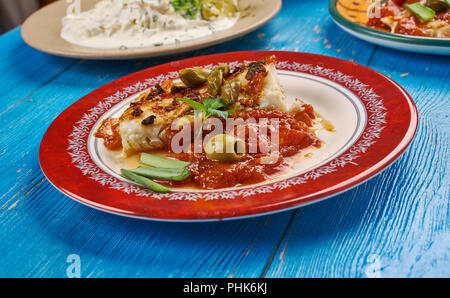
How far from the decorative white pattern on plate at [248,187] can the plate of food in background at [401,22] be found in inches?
26.3

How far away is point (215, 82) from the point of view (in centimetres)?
246

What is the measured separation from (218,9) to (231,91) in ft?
6.54

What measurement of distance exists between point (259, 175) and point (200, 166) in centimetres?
32

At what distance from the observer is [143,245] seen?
178cm

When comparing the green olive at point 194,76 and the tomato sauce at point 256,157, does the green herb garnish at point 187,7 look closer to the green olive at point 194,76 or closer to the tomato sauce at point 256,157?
the green olive at point 194,76

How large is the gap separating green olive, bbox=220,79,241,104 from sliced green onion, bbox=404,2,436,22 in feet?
5.73

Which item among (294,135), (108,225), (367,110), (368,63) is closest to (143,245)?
(108,225)

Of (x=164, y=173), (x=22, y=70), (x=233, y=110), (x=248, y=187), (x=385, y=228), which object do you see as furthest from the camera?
(x=22, y=70)

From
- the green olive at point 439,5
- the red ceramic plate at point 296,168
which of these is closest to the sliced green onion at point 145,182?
the red ceramic plate at point 296,168

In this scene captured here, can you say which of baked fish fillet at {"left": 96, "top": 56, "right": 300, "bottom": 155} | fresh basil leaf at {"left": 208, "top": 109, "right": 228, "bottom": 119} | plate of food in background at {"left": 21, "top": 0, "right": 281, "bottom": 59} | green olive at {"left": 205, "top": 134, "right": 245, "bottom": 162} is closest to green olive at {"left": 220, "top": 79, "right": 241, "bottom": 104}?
baked fish fillet at {"left": 96, "top": 56, "right": 300, "bottom": 155}

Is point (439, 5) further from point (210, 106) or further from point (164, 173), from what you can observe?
point (164, 173)

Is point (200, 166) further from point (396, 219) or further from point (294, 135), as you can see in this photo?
point (396, 219)

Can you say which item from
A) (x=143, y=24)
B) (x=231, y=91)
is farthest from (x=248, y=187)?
(x=143, y=24)
